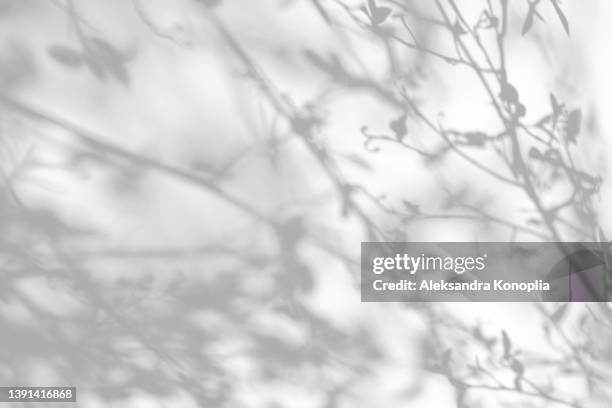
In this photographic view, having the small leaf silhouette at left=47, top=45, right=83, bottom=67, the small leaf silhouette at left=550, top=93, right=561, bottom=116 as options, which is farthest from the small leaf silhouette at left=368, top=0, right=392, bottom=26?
the small leaf silhouette at left=47, top=45, right=83, bottom=67

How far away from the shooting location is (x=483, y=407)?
5.59ft

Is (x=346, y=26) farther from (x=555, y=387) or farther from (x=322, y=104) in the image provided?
(x=555, y=387)

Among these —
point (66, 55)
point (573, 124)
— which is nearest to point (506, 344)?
point (573, 124)

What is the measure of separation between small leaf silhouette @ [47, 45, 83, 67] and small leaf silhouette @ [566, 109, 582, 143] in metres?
1.08

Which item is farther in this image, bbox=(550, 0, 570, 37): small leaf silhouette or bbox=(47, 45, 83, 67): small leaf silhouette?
bbox=(550, 0, 570, 37): small leaf silhouette

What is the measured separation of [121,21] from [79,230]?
0.45 m

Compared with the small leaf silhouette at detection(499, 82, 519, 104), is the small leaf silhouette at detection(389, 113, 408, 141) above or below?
below

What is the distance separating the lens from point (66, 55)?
159 cm

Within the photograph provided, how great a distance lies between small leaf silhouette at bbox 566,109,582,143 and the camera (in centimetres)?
173

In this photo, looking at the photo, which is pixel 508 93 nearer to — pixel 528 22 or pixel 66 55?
pixel 528 22

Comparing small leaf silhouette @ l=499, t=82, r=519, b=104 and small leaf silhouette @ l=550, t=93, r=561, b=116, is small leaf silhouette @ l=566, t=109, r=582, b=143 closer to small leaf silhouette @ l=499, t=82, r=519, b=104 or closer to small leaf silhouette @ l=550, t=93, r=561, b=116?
small leaf silhouette @ l=550, t=93, r=561, b=116

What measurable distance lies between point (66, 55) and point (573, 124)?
44.3 inches

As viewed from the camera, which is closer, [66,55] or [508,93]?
[66,55]

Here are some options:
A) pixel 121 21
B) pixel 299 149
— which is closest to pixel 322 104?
pixel 299 149
